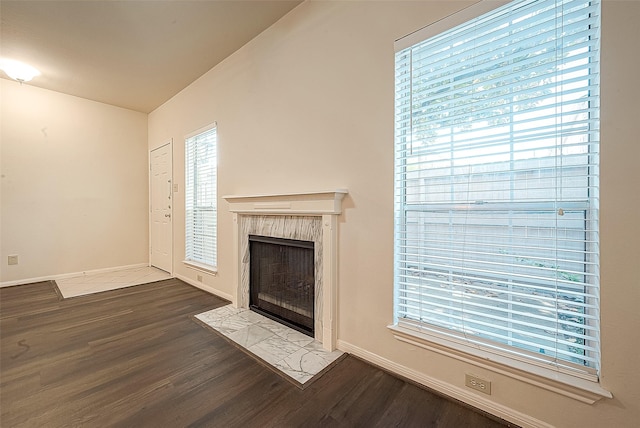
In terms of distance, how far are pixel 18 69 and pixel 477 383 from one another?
5.77 meters

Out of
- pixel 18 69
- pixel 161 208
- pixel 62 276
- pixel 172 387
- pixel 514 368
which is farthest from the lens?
pixel 161 208

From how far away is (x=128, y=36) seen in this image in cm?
275

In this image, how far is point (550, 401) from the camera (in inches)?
50.3

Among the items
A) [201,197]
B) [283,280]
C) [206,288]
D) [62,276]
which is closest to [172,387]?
[283,280]

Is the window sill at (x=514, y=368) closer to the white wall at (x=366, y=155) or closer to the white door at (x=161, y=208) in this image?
the white wall at (x=366, y=155)

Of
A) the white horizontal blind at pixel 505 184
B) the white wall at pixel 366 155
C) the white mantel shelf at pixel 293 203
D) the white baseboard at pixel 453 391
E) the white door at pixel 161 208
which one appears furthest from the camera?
the white door at pixel 161 208

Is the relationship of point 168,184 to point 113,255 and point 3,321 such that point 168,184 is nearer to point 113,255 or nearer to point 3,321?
point 113,255

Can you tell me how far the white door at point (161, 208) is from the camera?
4.40 meters

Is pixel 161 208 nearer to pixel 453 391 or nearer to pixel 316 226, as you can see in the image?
pixel 316 226

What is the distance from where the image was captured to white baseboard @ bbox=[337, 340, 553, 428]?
4.41 feet

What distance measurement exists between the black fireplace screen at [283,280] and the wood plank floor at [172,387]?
56 centimetres

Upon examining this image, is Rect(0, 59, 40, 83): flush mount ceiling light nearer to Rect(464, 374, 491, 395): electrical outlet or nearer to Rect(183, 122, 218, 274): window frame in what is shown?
Rect(183, 122, 218, 274): window frame

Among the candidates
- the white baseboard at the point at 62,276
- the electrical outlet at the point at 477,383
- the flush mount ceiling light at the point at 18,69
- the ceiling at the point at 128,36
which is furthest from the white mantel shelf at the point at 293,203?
the white baseboard at the point at 62,276

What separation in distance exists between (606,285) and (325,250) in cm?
157
